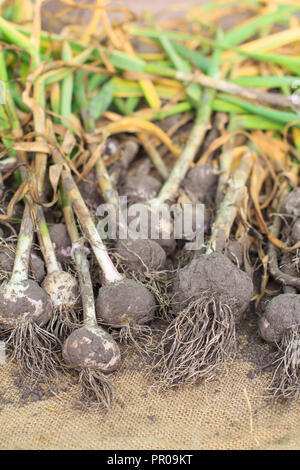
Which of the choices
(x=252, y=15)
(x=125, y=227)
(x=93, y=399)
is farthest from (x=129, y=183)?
(x=252, y=15)

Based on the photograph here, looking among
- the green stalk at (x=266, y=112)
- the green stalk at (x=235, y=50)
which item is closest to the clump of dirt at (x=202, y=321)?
the green stalk at (x=266, y=112)

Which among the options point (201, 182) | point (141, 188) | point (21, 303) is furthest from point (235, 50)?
point (21, 303)

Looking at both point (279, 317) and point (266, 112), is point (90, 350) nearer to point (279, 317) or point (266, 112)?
point (279, 317)

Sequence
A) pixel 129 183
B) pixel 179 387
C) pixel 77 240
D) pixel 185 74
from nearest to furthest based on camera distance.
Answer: pixel 179 387, pixel 77 240, pixel 129 183, pixel 185 74

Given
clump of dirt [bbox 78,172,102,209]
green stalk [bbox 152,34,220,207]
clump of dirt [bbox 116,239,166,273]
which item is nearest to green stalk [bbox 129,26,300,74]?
green stalk [bbox 152,34,220,207]
